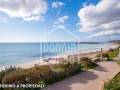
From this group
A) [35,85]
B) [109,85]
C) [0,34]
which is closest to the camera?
[109,85]

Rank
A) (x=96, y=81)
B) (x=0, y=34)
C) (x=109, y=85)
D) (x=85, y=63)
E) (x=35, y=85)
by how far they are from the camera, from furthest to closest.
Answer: (x=0, y=34) → (x=85, y=63) → (x=96, y=81) → (x=35, y=85) → (x=109, y=85)

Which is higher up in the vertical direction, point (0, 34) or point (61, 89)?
point (0, 34)

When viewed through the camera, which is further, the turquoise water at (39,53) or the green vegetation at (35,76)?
the turquoise water at (39,53)

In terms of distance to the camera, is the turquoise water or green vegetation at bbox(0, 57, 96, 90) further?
the turquoise water

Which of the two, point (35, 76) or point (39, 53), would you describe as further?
point (39, 53)

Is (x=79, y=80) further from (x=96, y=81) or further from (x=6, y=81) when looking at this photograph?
(x=6, y=81)

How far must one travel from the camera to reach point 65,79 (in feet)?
25.0

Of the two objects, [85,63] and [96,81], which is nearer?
[96,81]

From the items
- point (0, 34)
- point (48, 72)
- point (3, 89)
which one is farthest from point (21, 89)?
point (0, 34)

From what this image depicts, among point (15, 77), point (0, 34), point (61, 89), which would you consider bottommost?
point (61, 89)

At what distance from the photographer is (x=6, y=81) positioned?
232 inches

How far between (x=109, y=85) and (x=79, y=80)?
189 centimetres

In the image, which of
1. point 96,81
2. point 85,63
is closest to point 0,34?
point 85,63

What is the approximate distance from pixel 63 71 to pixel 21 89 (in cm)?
270
